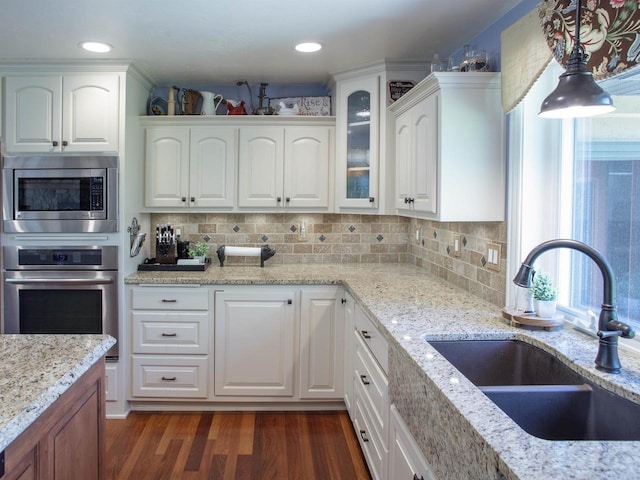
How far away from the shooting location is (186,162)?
350cm

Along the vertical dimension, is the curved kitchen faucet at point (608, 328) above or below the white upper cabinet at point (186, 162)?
below

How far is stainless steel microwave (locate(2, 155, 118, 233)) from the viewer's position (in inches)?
122

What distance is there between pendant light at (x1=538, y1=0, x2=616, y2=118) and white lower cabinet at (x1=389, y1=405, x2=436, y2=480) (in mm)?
1092

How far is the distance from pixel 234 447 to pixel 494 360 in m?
1.65

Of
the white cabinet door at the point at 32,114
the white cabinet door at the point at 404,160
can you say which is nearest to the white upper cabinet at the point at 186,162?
the white cabinet door at the point at 32,114

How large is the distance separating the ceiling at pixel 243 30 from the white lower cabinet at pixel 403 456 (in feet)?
6.02

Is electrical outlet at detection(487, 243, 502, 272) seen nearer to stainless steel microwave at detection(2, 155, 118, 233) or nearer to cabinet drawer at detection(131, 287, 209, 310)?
cabinet drawer at detection(131, 287, 209, 310)

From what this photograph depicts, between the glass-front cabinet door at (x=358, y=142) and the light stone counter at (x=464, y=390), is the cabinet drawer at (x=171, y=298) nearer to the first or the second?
the light stone counter at (x=464, y=390)

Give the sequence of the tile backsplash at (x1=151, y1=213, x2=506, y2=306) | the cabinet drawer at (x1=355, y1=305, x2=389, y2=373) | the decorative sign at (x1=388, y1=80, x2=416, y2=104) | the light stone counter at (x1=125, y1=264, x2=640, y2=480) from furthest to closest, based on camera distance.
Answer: the tile backsplash at (x1=151, y1=213, x2=506, y2=306)
the decorative sign at (x1=388, y1=80, x2=416, y2=104)
the cabinet drawer at (x1=355, y1=305, x2=389, y2=373)
the light stone counter at (x1=125, y1=264, x2=640, y2=480)

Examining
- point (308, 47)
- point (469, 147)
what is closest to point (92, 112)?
point (308, 47)

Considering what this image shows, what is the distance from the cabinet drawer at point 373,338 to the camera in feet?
6.58

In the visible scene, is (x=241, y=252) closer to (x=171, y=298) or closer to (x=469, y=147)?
(x=171, y=298)

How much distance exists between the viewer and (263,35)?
8.66ft

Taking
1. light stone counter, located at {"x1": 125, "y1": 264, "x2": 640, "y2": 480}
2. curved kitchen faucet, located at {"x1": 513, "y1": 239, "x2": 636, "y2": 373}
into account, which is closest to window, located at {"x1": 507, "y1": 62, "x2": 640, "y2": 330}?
light stone counter, located at {"x1": 125, "y1": 264, "x2": 640, "y2": 480}
